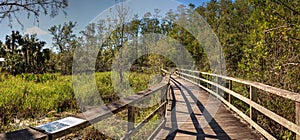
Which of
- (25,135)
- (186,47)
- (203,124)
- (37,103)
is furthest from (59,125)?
(186,47)

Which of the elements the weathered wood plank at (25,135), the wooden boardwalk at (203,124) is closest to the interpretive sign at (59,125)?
the weathered wood plank at (25,135)

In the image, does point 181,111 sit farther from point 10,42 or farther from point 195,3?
point 10,42

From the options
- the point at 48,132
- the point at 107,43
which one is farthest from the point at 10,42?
the point at 48,132

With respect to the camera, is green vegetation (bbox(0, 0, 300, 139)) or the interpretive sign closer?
the interpretive sign

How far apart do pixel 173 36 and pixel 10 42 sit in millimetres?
21471

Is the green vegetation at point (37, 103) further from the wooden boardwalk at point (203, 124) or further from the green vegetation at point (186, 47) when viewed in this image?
the wooden boardwalk at point (203, 124)

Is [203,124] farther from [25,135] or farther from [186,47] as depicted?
[186,47]

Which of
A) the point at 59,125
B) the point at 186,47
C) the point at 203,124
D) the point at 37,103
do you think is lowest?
the point at 37,103

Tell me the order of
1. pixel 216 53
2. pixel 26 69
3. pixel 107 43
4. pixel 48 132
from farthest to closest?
1. pixel 26 69
2. pixel 216 53
3. pixel 107 43
4. pixel 48 132

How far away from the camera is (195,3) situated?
21281mm

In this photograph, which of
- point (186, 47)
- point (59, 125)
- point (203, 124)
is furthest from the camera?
point (186, 47)

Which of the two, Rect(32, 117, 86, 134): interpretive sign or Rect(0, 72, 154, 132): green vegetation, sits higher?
Rect(32, 117, 86, 134): interpretive sign

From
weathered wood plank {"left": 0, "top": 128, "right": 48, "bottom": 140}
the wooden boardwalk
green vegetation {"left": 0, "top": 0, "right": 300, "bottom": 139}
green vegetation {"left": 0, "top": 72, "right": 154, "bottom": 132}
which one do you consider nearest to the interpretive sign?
weathered wood plank {"left": 0, "top": 128, "right": 48, "bottom": 140}

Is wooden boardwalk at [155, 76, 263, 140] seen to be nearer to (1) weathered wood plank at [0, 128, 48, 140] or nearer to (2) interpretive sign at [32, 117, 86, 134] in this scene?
(2) interpretive sign at [32, 117, 86, 134]
